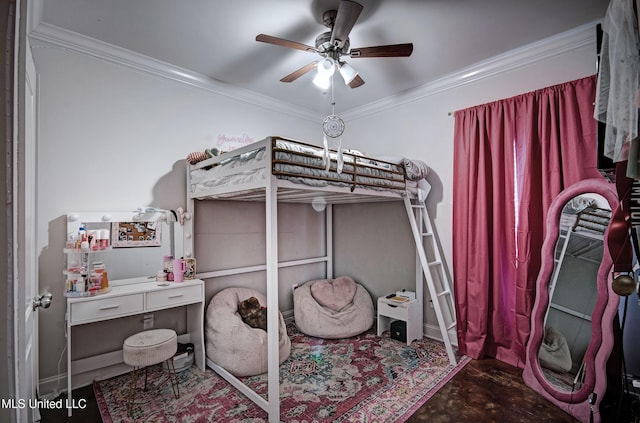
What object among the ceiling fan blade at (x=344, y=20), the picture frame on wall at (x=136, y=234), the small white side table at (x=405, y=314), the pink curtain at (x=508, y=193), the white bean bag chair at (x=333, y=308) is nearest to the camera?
the ceiling fan blade at (x=344, y=20)

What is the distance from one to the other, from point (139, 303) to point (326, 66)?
2.28 m

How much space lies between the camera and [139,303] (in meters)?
2.32

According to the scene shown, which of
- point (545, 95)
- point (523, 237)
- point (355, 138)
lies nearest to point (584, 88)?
point (545, 95)

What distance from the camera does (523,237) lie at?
2605 millimetres

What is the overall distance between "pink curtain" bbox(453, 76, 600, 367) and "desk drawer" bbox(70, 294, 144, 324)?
2837 millimetres

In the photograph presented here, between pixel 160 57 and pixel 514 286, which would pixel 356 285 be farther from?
pixel 160 57

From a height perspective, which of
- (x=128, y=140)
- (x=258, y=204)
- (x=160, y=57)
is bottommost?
(x=258, y=204)

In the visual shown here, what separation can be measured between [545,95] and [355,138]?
2.14 metres

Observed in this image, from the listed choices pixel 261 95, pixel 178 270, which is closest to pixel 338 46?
pixel 261 95

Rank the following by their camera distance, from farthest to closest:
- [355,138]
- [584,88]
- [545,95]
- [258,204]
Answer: [355,138] < [258,204] < [545,95] < [584,88]

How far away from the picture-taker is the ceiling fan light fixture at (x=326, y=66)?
2.27 metres

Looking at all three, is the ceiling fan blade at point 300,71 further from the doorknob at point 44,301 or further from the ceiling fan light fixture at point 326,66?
the doorknob at point 44,301

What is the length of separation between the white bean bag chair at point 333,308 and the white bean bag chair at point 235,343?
0.50 m

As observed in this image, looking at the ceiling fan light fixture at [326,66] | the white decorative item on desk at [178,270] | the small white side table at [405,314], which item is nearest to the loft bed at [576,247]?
the small white side table at [405,314]
